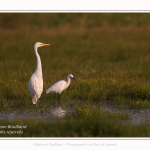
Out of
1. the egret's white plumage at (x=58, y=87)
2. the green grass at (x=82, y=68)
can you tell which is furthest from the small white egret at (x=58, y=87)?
the green grass at (x=82, y=68)

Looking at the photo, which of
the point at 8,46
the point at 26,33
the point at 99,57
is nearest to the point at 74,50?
the point at 99,57

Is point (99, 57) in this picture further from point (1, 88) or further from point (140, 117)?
point (140, 117)

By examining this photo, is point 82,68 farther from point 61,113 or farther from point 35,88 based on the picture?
point 61,113

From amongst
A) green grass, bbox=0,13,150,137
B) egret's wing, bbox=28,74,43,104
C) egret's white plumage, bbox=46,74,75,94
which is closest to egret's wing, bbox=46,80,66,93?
egret's white plumage, bbox=46,74,75,94

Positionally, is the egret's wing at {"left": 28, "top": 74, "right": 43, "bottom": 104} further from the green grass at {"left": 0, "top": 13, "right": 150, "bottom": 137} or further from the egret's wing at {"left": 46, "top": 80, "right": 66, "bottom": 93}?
the egret's wing at {"left": 46, "top": 80, "right": 66, "bottom": 93}

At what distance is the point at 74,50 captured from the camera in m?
16.9

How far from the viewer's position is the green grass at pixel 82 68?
7870mm

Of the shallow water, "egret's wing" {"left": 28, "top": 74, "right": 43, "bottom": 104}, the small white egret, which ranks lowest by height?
the shallow water

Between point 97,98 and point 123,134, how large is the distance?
353cm

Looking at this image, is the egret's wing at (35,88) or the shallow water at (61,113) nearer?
the shallow water at (61,113)

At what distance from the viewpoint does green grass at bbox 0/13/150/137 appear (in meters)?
7.87

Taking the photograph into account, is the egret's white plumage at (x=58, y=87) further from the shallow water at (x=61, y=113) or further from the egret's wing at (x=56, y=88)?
the shallow water at (x=61, y=113)

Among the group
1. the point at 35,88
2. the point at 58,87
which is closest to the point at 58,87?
the point at 58,87

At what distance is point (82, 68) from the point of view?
13852mm
